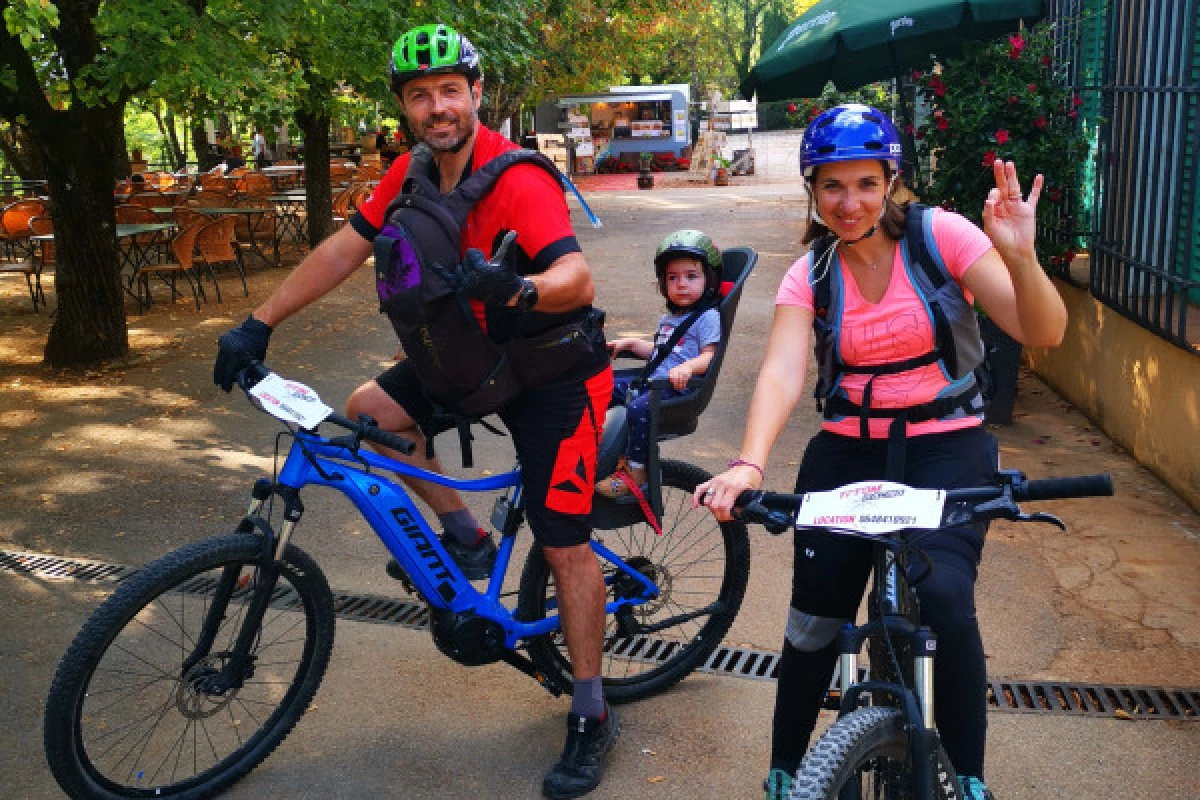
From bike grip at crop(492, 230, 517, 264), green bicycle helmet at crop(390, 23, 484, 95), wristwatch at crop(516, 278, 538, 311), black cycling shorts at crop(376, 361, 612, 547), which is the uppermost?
green bicycle helmet at crop(390, 23, 484, 95)

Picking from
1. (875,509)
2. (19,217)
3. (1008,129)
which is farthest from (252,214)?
(875,509)

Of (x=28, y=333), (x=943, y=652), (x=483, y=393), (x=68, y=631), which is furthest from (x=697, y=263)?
(x=28, y=333)

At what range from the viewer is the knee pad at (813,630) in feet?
9.76

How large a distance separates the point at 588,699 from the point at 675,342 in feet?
4.03

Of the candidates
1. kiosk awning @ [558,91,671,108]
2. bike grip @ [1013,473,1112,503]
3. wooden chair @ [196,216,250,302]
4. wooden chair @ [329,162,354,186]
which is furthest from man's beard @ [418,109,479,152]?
kiosk awning @ [558,91,671,108]

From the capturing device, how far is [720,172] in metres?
29.8

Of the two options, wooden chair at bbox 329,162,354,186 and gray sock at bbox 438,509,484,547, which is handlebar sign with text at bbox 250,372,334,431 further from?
wooden chair at bbox 329,162,354,186

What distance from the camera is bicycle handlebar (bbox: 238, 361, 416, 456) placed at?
326 cm

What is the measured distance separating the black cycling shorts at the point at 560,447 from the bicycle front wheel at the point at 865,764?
134 centimetres

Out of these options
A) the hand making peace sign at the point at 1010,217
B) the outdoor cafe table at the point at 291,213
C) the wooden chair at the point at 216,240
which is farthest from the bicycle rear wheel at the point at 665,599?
the outdoor cafe table at the point at 291,213

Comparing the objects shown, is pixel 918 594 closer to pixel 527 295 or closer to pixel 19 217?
pixel 527 295

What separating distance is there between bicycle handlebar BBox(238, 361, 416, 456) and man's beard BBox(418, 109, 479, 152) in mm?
778

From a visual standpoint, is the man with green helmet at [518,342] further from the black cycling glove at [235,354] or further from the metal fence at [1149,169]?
the metal fence at [1149,169]

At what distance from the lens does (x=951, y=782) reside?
2.46m
